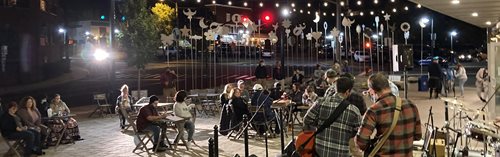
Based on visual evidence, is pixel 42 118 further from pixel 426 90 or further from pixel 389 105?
pixel 426 90

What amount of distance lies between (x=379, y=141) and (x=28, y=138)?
271 inches

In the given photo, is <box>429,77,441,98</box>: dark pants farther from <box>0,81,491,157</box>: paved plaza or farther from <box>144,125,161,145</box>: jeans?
<box>144,125,161,145</box>: jeans

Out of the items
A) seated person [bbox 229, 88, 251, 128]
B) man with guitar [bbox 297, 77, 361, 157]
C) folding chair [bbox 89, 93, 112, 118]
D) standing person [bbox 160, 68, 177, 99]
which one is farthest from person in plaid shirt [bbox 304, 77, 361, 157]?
standing person [bbox 160, 68, 177, 99]

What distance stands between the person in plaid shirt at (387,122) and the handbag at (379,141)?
3 cm

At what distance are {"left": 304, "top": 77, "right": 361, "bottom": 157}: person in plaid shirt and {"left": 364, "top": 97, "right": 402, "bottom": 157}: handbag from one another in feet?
0.89

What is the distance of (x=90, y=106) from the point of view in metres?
17.6

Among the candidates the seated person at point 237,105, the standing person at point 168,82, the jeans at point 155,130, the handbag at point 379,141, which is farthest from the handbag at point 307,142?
the standing person at point 168,82

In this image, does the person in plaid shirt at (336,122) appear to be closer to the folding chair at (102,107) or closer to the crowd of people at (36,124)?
the crowd of people at (36,124)

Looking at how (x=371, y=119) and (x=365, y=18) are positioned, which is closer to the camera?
(x=371, y=119)

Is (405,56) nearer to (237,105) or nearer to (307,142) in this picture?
(237,105)

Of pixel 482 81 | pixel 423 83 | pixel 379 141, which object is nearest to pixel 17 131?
pixel 379 141

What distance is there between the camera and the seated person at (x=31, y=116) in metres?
9.33

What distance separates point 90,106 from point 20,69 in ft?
46.7

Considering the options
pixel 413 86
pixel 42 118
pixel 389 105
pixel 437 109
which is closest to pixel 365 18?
pixel 413 86
